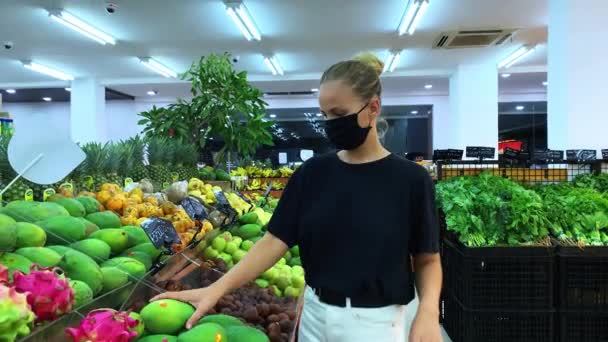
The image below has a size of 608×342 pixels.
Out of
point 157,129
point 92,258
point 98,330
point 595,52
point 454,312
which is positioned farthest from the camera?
point 595,52

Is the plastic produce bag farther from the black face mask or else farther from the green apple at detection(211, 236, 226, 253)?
the black face mask

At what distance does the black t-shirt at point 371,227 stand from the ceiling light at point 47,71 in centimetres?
1070

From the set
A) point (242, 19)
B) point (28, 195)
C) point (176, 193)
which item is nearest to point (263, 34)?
point (242, 19)

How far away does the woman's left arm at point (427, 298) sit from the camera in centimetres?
116

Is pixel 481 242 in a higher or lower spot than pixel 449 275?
higher

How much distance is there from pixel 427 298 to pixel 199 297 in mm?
589

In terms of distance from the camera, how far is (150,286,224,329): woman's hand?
1193 mm

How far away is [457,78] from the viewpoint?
10930mm

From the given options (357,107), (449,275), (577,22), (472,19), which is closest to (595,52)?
(577,22)

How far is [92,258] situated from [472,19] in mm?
7488

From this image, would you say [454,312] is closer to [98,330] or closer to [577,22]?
[98,330]

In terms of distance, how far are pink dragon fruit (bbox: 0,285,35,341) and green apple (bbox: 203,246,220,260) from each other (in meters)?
1.30

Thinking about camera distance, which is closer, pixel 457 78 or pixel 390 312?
pixel 390 312

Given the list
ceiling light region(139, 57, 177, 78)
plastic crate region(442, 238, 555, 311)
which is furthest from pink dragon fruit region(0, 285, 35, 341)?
ceiling light region(139, 57, 177, 78)
